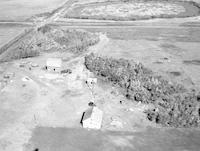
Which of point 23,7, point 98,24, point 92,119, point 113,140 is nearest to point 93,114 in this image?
point 92,119

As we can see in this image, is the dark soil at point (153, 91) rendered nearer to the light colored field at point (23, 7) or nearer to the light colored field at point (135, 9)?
the light colored field at point (135, 9)

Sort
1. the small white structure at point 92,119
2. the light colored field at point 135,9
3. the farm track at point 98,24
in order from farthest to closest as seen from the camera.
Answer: the light colored field at point 135,9 < the farm track at point 98,24 < the small white structure at point 92,119

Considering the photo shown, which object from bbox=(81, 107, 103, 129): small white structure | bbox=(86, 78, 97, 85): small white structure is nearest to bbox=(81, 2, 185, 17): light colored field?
bbox=(86, 78, 97, 85): small white structure

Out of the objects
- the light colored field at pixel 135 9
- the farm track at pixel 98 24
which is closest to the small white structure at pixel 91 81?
the farm track at pixel 98 24

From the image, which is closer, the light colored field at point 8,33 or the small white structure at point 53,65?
the small white structure at point 53,65

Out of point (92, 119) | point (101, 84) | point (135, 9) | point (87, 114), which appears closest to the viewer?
point (92, 119)

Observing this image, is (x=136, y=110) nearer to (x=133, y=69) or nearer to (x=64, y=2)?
(x=133, y=69)

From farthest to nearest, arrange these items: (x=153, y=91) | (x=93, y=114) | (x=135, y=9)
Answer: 1. (x=135, y=9)
2. (x=153, y=91)
3. (x=93, y=114)

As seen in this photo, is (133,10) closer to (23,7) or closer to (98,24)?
(98,24)
